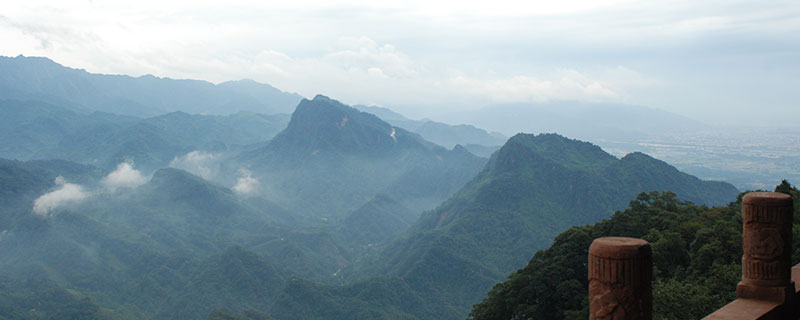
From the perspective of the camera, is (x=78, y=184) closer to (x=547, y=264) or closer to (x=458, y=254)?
(x=458, y=254)

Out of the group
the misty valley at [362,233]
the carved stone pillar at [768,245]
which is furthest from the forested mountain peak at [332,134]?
the carved stone pillar at [768,245]

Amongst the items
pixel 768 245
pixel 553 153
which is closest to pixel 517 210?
pixel 553 153

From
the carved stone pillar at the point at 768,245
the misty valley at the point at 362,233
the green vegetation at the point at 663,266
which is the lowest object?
the misty valley at the point at 362,233

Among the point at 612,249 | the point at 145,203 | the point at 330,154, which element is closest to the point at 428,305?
the point at 612,249

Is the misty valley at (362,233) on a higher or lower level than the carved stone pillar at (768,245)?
lower

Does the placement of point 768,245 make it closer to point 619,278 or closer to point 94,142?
point 619,278

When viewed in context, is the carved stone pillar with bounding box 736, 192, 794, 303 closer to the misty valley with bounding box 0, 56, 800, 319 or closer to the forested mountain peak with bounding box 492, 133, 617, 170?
the misty valley with bounding box 0, 56, 800, 319

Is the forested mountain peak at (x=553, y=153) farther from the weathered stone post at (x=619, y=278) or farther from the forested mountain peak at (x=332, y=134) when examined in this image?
the weathered stone post at (x=619, y=278)
